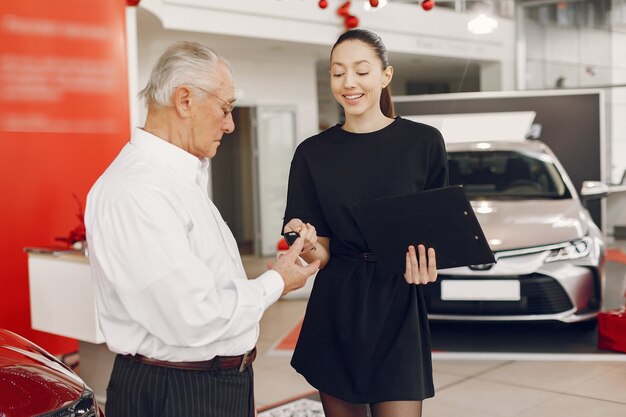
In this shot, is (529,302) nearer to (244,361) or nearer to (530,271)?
(530,271)

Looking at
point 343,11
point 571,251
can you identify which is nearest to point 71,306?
point 571,251

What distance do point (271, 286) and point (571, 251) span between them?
141 inches

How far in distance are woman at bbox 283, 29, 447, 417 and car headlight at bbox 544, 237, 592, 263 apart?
2.85 metres

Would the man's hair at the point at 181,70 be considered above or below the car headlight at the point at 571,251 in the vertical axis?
above

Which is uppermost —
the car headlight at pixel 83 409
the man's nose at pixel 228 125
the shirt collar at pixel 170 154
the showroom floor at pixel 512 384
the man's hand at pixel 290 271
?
the man's nose at pixel 228 125

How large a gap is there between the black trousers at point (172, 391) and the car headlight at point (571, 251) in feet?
11.1

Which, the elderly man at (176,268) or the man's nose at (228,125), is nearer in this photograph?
the elderly man at (176,268)

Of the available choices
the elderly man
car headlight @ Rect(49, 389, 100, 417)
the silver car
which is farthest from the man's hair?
the silver car

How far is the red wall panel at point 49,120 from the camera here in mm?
4742

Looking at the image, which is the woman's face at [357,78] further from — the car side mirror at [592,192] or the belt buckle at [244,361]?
the car side mirror at [592,192]

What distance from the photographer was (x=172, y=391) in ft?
5.33

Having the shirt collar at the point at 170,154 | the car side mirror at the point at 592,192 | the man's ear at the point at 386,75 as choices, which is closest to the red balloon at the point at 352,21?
the car side mirror at the point at 592,192

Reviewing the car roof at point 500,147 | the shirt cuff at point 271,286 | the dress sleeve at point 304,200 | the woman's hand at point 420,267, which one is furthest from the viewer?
the car roof at point 500,147

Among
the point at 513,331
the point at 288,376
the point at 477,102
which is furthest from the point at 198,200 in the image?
the point at 477,102
